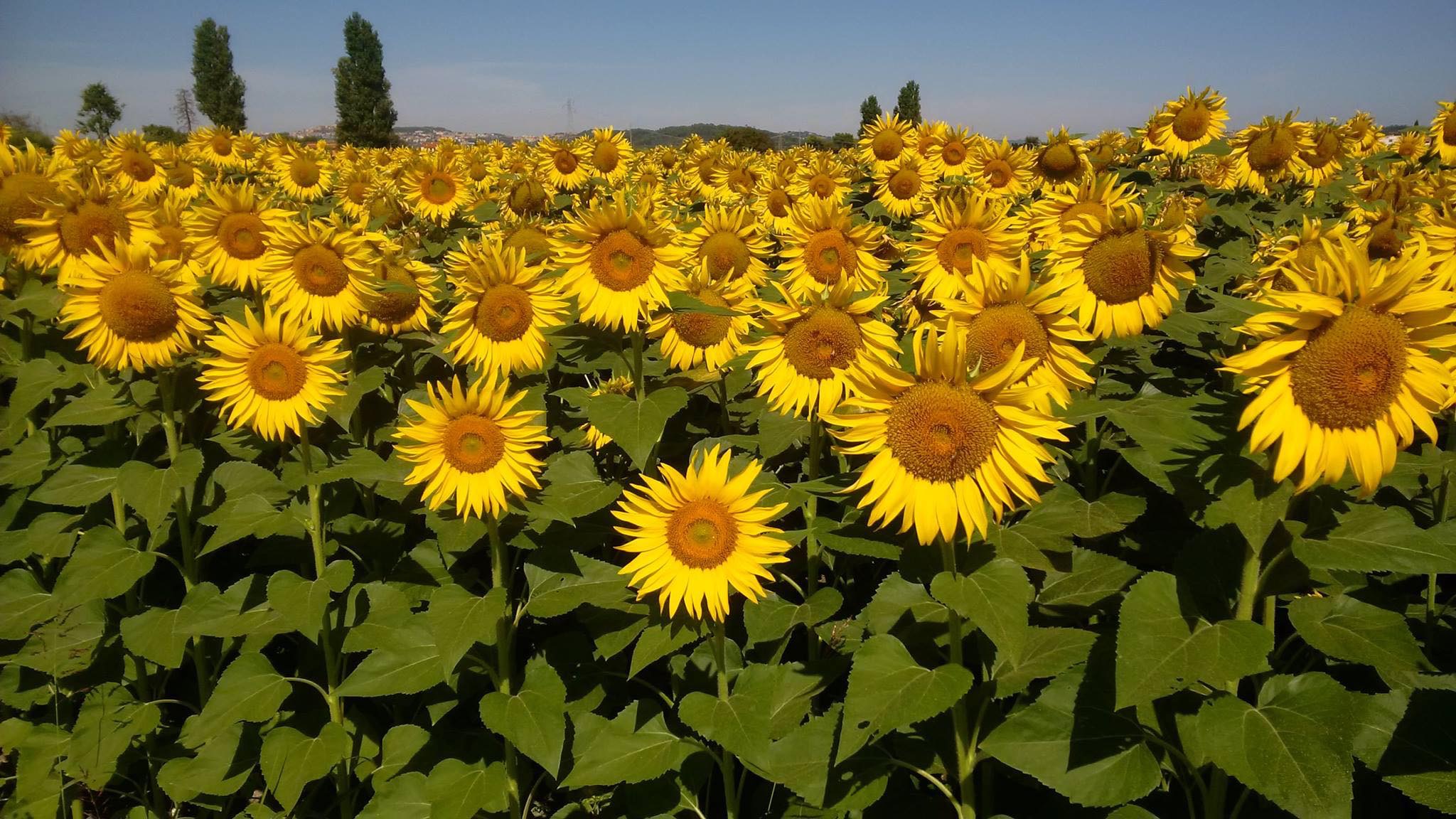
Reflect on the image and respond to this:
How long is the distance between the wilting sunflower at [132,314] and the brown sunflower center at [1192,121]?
7153 mm

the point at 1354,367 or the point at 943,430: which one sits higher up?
the point at 1354,367

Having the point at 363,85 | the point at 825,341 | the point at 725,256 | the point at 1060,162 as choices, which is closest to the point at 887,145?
the point at 1060,162

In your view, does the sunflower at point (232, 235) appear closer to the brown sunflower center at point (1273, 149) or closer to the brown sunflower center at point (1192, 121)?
the brown sunflower center at point (1192, 121)

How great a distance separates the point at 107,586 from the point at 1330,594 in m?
4.83

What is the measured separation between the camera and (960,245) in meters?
3.92

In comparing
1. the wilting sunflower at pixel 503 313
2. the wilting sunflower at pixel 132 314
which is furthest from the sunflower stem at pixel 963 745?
the wilting sunflower at pixel 132 314

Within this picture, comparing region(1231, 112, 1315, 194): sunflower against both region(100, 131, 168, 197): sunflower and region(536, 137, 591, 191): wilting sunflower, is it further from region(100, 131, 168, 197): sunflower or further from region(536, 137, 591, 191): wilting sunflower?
region(100, 131, 168, 197): sunflower

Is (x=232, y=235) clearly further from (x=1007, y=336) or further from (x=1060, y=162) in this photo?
(x=1060, y=162)

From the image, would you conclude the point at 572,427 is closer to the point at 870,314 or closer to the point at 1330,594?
the point at 870,314

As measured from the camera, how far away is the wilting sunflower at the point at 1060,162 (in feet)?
20.5

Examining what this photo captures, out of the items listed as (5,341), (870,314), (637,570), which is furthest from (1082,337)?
(5,341)

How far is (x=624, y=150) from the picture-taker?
882 centimetres

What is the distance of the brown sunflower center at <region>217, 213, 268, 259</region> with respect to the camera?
4328mm

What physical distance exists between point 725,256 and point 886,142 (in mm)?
3997
